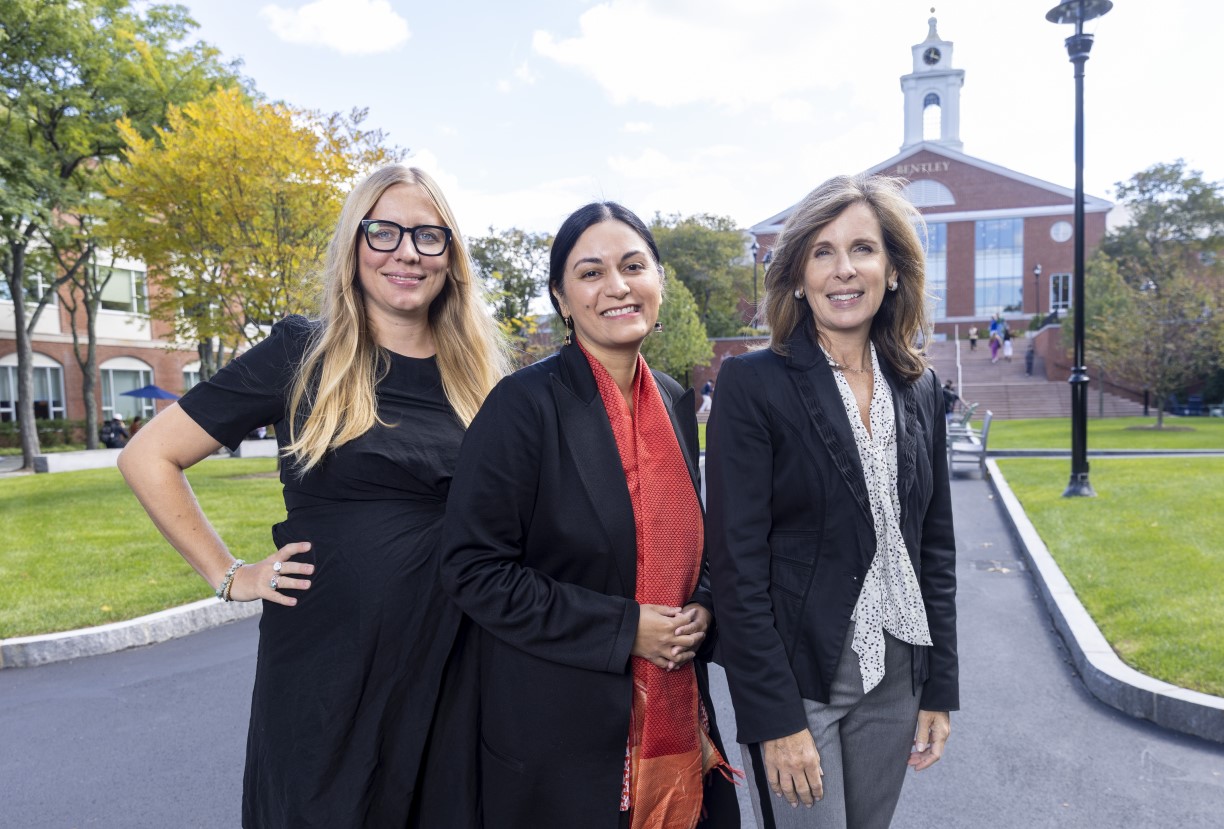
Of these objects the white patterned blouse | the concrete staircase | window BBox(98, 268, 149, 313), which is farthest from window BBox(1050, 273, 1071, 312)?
the white patterned blouse

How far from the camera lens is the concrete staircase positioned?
105 ft

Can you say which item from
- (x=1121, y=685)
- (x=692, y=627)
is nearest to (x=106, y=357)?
(x=1121, y=685)

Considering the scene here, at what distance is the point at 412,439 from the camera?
219cm

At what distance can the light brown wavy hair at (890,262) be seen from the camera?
211cm

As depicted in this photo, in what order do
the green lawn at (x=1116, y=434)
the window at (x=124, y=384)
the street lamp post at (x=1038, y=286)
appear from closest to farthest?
the green lawn at (x=1116, y=434) → the window at (x=124, y=384) → the street lamp post at (x=1038, y=286)

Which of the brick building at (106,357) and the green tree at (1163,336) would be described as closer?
the green tree at (1163,336)

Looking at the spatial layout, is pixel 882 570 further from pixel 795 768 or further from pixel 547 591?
A: pixel 547 591

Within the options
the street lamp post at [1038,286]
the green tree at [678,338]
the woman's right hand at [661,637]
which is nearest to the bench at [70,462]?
the green tree at [678,338]

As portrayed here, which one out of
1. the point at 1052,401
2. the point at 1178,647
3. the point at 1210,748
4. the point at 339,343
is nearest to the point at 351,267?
the point at 339,343

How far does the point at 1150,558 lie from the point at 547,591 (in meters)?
7.03

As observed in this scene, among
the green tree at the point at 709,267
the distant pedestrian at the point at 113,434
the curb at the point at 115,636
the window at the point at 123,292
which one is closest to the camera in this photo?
the curb at the point at 115,636

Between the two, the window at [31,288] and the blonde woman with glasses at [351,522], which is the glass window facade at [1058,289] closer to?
the window at [31,288]

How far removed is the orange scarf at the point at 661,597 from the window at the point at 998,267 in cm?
5732

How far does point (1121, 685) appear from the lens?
4543mm
